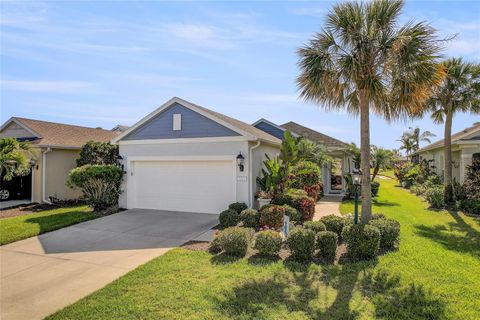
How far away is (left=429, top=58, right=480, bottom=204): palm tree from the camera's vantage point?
12992 millimetres

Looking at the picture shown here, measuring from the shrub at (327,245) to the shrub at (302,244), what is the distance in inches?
9.0

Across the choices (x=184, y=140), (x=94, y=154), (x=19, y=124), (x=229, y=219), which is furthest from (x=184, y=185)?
(x=19, y=124)

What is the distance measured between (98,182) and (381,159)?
17.7 meters

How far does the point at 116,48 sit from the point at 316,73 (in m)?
6.72

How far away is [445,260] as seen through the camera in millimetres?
6207

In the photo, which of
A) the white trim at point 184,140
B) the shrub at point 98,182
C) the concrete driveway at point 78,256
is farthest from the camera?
the shrub at point 98,182

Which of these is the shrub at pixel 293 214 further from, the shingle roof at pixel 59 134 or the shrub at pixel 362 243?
the shingle roof at pixel 59 134

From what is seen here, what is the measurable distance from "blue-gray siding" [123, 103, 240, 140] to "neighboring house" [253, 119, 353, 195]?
26.9ft

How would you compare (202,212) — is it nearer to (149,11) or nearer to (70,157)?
(149,11)

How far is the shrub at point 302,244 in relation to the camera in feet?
20.5

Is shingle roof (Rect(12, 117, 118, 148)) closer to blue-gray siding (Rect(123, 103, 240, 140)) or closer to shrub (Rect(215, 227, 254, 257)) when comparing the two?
blue-gray siding (Rect(123, 103, 240, 140))

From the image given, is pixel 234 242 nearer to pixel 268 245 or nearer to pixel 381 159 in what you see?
pixel 268 245

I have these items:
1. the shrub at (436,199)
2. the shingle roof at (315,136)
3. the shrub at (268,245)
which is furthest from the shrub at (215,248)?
the shingle roof at (315,136)

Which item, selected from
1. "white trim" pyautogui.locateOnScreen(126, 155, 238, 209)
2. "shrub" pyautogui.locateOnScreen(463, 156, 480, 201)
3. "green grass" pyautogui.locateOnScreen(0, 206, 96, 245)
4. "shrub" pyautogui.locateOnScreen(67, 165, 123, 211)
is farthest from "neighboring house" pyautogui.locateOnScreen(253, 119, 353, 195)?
"green grass" pyautogui.locateOnScreen(0, 206, 96, 245)
